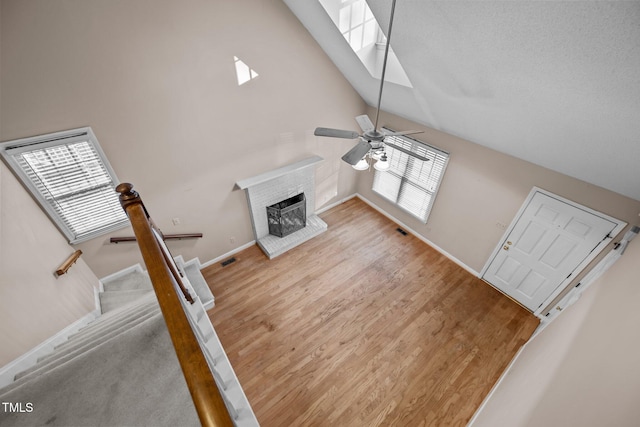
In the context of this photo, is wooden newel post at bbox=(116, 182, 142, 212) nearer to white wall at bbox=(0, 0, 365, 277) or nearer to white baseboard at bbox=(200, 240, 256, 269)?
white wall at bbox=(0, 0, 365, 277)

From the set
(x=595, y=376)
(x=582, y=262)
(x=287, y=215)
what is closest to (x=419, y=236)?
(x=582, y=262)

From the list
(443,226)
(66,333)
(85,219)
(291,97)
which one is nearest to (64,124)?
(85,219)

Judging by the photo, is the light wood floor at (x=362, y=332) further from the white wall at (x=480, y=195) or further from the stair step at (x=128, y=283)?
the stair step at (x=128, y=283)

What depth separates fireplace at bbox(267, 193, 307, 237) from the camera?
518 cm

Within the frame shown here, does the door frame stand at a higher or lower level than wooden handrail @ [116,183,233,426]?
lower

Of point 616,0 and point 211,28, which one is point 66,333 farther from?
point 616,0

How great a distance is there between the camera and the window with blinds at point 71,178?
2662mm

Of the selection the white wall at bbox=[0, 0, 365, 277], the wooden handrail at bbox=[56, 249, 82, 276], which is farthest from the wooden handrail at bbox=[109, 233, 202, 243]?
the wooden handrail at bbox=[56, 249, 82, 276]

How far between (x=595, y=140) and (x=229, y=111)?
428 centimetres

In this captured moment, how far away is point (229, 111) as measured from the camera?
12.3ft

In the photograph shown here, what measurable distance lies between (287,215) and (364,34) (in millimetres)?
3350

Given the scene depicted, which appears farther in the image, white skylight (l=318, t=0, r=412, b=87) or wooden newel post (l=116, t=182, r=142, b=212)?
white skylight (l=318, t=0, r=412, b=87)

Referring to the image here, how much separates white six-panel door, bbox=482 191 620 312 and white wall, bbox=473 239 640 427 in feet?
4.82

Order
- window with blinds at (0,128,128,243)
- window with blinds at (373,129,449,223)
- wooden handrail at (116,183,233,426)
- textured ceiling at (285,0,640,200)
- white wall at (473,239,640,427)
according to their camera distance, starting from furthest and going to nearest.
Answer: window with blinds at (373,129,449,223) → window with blinds at (0,128,128,243) → textured ceiling at (285,0,640,200) → white wall at (473,239,640,427) → wooden handrail at (116,183,233,426)
